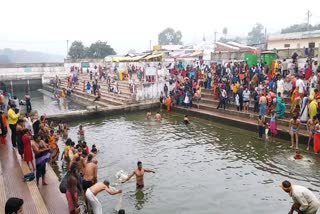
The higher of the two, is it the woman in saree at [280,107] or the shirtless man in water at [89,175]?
the woman in saree at [280,107]

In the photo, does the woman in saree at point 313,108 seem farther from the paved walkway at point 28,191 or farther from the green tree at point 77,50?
the green tree at point 77,50

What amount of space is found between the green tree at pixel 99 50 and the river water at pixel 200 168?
4911 cm

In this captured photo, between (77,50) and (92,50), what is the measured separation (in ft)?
15.8

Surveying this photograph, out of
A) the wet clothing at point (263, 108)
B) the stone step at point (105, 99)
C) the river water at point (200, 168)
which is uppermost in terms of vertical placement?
the wet clothing at point (263, 108)

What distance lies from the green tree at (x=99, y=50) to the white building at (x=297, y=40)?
36002 mm

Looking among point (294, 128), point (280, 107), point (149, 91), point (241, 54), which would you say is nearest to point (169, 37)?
point (241, 54)

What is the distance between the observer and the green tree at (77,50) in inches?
2751

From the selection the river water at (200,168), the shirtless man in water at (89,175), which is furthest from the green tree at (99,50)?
the shirtless man in water at (89,175)

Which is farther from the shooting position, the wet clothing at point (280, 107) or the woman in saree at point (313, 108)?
the wet clothing at point (280, 107)

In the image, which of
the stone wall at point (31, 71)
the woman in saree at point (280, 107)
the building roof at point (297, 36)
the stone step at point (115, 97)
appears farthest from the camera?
the stone wall at point (31, 71)

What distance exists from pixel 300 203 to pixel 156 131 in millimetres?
12456

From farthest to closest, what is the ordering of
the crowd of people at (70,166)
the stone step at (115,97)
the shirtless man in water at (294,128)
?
the stone step at (115,97) < the shirtless man in water at (294,128) < the crowd of people at (70,166)

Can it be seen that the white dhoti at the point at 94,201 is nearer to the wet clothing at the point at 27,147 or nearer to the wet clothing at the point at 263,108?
the wet clothing at the point at 27,147

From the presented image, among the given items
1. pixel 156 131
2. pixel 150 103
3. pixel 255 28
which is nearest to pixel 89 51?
pixel 150 103
